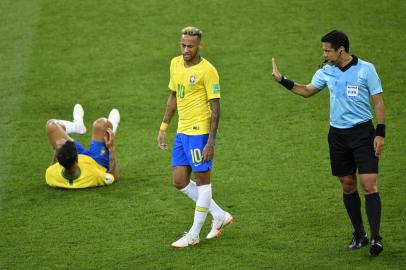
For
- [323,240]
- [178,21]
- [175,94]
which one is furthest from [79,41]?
[323,240]

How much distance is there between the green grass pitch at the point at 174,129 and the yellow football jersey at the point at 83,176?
14 centimetres

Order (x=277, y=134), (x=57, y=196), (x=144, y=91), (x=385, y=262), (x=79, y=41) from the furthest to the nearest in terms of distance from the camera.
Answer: (x=79, y=41)
(x=144, y=91)
(x=277, y=134)
(x=57, y=196)
(x=385, y=262)

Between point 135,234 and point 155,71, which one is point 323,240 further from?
point 155,71

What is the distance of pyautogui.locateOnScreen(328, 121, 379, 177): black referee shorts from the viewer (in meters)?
7.57

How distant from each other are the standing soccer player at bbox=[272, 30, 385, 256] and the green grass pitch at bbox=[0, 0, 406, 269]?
1.94 ft

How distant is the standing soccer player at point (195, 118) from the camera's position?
7.93 metres

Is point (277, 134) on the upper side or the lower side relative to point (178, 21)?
lower

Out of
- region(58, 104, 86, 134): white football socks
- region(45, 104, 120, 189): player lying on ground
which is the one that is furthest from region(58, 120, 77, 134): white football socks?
region(45, 104, 120, 189): player lying on ground

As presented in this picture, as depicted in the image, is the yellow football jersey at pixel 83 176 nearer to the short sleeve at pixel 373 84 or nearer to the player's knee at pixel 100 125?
the player's knee at pixel 100 125

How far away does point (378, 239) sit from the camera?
7562mm

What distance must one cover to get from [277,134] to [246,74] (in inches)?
96.4

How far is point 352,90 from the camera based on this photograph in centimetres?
755

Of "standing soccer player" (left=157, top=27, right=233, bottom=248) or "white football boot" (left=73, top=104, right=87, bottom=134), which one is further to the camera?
"white football boot" (left=73, top=104, right=87, bottom=134)

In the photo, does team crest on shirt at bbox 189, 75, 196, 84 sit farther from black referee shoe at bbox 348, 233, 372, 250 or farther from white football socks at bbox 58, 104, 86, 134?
white football socks at bbox 58, 104, 86, 134
